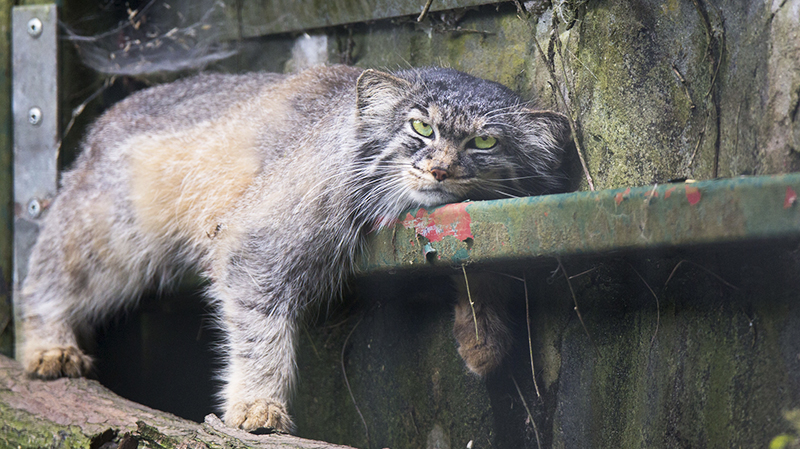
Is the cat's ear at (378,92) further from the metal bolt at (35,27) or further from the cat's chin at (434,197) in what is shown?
the metal bolt at (35,27)

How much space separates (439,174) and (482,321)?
64 cm

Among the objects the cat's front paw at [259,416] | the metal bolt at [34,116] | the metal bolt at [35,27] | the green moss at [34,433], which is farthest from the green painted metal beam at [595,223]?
the metal bolt at [35,27]

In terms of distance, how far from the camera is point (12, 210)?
3770mm

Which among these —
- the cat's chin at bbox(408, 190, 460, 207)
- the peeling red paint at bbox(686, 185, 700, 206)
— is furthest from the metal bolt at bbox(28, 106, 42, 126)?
the peeling red paint at bbox(686, 185, 700, 206)

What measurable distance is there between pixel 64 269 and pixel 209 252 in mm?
958

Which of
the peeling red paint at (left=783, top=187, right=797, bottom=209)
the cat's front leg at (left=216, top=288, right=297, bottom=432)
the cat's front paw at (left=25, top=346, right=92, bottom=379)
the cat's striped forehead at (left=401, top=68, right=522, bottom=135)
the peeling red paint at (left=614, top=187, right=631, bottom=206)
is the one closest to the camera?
the peeling red paint at (left=783, top=187, right=797, bottom=209)

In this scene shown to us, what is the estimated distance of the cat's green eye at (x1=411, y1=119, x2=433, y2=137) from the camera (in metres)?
2.36

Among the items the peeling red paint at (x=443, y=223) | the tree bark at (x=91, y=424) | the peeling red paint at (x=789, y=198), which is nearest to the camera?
the peeling red paint at (x=789, y=198)

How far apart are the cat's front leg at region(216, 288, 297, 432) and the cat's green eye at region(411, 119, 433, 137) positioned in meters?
0.90

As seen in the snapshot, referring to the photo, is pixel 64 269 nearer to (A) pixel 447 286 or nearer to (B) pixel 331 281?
(B) pixel 331 281

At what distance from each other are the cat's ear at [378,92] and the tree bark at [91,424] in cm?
124

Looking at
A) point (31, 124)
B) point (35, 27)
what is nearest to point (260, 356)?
point (31, 124)

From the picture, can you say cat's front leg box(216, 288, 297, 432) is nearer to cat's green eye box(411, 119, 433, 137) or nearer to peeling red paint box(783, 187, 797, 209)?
cat's green eye box(411, 119, 433, 137)

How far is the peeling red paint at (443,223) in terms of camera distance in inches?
79.1
